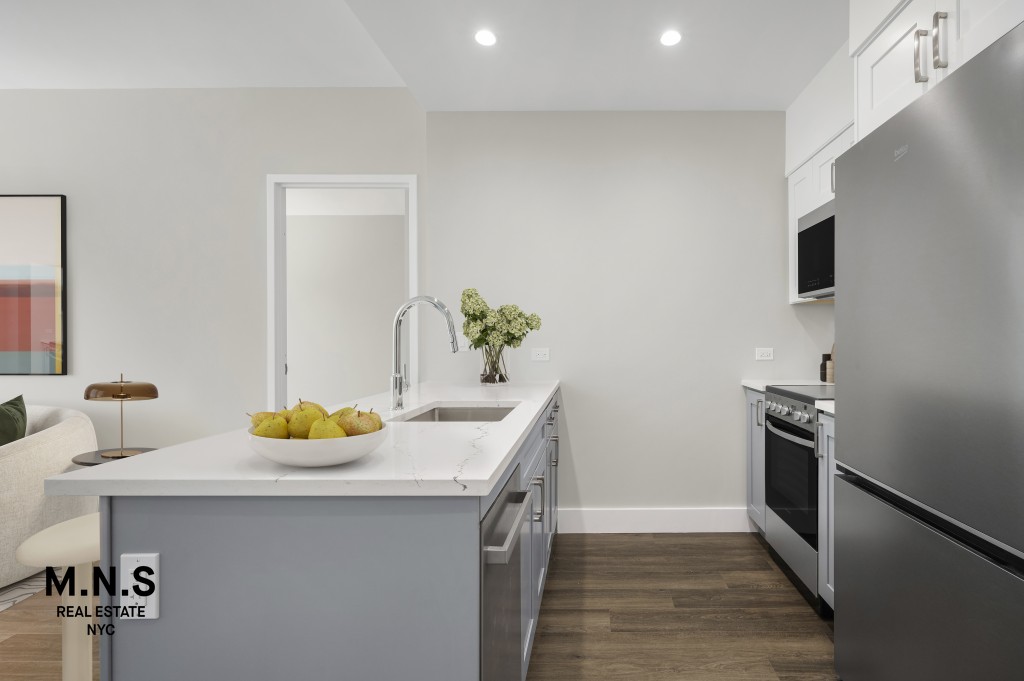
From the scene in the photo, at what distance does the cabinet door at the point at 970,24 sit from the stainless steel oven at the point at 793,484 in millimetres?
1360

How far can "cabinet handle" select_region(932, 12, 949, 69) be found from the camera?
1.41 metres

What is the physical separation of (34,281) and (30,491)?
67.5 inches

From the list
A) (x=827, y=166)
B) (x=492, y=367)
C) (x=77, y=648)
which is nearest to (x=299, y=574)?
(x=77, y=648)

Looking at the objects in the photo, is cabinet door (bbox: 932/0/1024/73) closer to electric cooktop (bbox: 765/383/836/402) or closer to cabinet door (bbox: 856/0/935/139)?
cabinet door (bbox: 856/0/935/139)

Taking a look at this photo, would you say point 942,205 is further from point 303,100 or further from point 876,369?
point 303,100

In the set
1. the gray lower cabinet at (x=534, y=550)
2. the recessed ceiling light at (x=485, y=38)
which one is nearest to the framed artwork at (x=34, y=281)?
the recessed ceiling light at (x=485, y=38)

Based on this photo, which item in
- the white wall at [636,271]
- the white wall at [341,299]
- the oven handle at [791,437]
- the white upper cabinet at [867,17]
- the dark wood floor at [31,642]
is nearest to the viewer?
the white upper cabinet at [867,17]

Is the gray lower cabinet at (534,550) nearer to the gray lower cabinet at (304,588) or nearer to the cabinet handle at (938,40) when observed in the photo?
the gray lower cabinet at (304,588)

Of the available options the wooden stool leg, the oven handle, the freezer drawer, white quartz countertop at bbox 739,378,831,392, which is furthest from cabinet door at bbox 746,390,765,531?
the wooden stool leg

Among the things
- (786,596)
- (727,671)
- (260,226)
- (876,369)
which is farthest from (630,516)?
(260,226)

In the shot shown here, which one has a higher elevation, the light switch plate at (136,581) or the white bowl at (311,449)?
the white bowl at (311,449)

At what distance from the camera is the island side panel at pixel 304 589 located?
1055 mm

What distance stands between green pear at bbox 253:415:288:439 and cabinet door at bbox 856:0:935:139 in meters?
1.74

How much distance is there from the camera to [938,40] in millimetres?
1421
